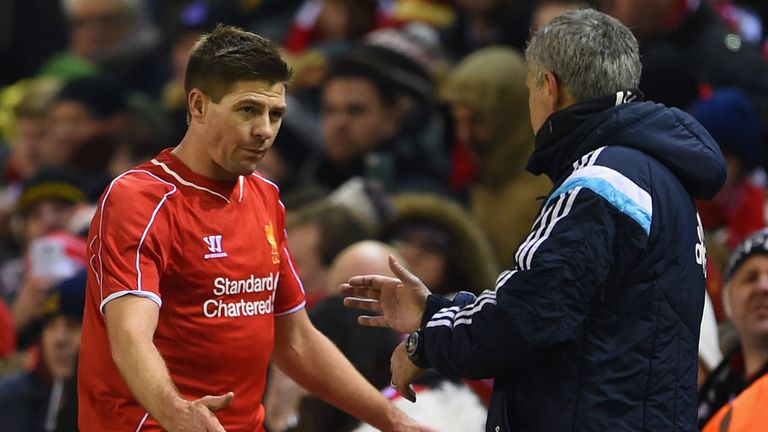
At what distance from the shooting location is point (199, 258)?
4754 millimetres

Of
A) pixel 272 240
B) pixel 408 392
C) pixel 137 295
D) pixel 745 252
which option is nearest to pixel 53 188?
pixel 745 252

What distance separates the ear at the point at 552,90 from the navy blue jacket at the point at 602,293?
0.21 ft

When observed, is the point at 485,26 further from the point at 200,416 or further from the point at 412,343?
the point at 200,416

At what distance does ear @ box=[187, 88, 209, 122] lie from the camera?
479cm

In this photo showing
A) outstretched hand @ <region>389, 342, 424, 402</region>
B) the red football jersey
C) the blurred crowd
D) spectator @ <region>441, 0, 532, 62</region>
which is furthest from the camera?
spectator @ <region>441, 0, 532, 62</region>

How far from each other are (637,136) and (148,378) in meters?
1.58

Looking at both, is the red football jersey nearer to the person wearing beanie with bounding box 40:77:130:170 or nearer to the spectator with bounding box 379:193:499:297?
the spectator with bounding box 379:193:499:297

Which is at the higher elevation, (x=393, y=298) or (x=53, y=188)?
(x=393, y=298)

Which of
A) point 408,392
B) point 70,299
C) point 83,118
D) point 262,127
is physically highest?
point 262,127

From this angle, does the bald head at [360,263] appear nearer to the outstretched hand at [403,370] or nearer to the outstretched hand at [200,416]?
the outstretched hand at [403,370]

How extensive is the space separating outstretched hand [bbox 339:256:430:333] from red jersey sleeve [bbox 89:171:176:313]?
68 centimetres

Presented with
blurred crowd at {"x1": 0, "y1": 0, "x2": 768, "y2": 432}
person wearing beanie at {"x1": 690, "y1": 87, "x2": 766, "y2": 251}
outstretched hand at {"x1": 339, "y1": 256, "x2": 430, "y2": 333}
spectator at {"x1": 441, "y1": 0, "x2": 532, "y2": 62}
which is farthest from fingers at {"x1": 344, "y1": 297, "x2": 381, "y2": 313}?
spectator at {"x1": 441, "y1": 0, "x2": 532, "y2": 62}

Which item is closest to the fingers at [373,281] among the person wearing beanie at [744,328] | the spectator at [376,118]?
the person wearing beanie at [744,328]

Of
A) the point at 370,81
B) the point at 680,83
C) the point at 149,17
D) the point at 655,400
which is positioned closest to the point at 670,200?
the point at 655,400
